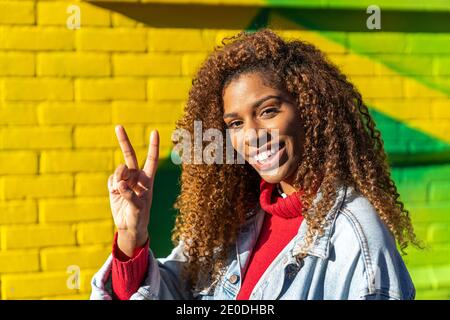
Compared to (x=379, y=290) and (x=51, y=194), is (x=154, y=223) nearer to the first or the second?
(x=51, y=194)

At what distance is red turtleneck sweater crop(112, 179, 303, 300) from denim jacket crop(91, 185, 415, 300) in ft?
0.08

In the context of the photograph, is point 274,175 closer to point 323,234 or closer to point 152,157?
point 323,234

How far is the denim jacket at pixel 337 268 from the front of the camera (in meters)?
1.72

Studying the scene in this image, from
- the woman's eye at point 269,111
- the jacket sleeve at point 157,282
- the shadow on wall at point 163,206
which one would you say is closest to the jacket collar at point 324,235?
the woman's eye at point 269,111

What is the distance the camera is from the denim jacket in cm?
172

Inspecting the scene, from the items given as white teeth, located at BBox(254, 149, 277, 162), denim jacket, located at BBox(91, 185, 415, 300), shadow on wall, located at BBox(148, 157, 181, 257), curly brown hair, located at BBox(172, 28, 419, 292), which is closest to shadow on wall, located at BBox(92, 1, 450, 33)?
shadow on wall, located at BBox(148, 157, 181, 257)

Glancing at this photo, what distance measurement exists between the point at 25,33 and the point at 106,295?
137 cm

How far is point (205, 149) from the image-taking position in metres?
2.24

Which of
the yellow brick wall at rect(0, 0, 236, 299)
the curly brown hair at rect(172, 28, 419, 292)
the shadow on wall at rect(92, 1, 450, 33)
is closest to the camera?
the curly brown hair at rect(172, 28, 419, 292)

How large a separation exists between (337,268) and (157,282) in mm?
572

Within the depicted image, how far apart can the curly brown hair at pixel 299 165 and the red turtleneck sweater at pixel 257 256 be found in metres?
0.07

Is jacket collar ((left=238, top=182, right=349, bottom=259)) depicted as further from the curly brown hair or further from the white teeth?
the white teeth

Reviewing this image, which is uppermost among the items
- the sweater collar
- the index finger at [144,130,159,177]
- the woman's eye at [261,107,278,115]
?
the woman's eye at [261,107,278,115]

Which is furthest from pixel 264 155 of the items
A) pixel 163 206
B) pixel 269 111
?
pixel 163 206
